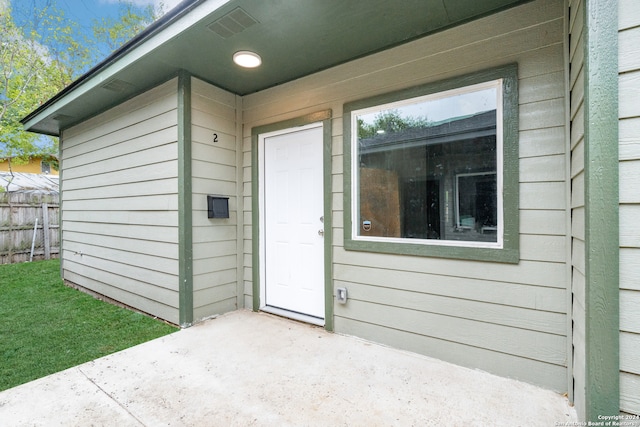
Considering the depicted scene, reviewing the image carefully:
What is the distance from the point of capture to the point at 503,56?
6.48 ft

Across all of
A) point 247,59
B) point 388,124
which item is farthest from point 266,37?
point 388,124

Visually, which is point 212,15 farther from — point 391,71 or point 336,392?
point 336,392

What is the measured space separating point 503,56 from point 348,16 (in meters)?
1.08

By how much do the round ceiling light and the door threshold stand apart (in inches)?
95.8

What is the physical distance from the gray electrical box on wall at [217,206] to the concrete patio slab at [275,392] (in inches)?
49.5

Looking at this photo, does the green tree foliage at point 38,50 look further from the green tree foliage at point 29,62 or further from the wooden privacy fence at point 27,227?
the wooden privacy fence at point 27,227

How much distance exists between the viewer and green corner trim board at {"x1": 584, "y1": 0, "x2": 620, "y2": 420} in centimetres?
109

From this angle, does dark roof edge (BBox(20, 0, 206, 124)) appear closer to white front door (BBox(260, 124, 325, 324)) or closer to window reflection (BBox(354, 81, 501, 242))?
white front door (BBox(260, 124, 325, 324))

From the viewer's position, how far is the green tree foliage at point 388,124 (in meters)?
2.32

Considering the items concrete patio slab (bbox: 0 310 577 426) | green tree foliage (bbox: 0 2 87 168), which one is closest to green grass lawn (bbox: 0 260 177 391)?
concrete patio slab (bbox: 0 310 577 426)

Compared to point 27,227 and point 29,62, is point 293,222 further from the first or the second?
point 29,62

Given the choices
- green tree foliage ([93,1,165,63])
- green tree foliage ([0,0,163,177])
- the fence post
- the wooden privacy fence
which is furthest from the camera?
green tree foliage ([93,1,165,63])

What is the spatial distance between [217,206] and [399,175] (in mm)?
1866

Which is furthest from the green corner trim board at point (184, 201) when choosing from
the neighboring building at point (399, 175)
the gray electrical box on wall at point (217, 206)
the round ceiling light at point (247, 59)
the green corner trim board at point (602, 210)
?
the green corner trim board at point (602, 210)
